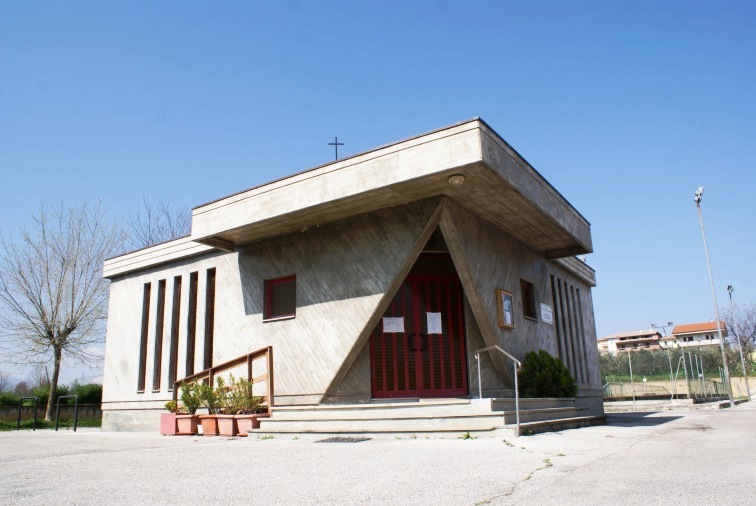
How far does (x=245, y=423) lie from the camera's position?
1016 cm

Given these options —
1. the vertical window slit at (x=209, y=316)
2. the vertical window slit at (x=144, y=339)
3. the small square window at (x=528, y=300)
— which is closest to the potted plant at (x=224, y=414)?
the vertical window slit at (x=209, y=316)

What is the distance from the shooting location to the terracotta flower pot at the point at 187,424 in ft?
36.3

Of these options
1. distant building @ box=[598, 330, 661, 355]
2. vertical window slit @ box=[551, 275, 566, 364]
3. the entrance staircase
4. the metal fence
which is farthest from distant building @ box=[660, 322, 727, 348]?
the entrance staircase

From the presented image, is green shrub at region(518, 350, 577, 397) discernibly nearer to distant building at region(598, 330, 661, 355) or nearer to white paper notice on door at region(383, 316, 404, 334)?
white paper notice on door at region(383, 316, 404, 334)

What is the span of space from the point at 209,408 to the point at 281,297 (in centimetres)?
301

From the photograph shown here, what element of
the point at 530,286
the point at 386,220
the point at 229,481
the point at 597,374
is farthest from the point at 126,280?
the point at 597,374

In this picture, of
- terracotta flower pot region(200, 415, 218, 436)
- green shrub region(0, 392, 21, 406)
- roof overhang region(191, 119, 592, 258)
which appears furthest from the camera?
green shrub region(0, 392, 21, 406)

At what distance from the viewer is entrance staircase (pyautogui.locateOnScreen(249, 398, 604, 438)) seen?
8.19 meters

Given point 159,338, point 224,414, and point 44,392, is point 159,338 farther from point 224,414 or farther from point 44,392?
point 44,392

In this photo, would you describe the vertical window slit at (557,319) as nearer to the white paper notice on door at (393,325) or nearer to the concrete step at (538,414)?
the concrete step at (538,414)

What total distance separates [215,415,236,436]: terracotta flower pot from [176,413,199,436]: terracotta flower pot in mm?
849

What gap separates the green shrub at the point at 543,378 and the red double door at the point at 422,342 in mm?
1322

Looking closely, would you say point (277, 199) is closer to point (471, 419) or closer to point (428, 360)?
point (428, 360)

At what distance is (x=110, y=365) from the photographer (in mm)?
16422
